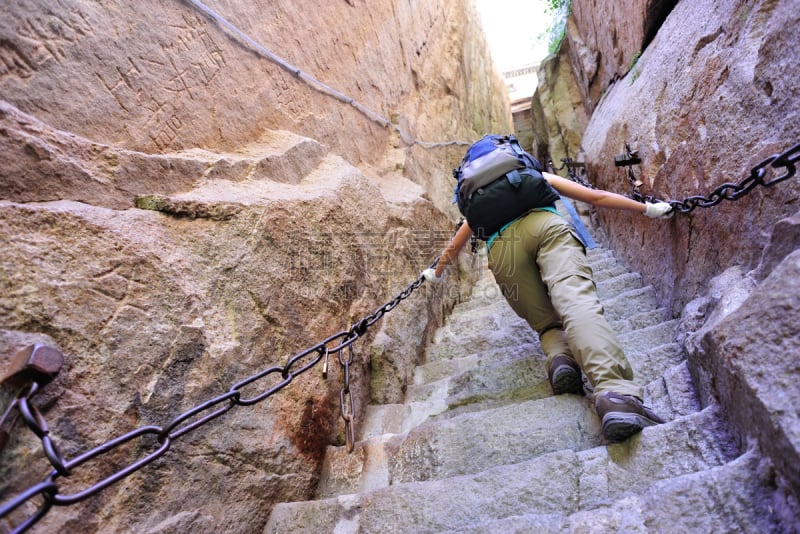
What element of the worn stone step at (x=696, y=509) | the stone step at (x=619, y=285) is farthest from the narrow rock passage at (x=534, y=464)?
the stone step at (x=619, y=285)

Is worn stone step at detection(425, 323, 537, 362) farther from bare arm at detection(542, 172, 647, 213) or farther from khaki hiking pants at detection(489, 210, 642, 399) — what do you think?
bare arm at detection(542, 172, 647, 213)

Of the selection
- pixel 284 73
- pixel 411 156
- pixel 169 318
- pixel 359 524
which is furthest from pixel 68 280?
pixel 411 156

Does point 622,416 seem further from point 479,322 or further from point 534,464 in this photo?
point 479,322


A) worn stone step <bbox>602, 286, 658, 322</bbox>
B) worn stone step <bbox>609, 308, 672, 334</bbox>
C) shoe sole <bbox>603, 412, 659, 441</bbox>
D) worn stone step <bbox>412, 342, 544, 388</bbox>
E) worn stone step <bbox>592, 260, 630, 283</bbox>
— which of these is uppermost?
worn stone step <bbox>592, 260, 630, 283</bbox>

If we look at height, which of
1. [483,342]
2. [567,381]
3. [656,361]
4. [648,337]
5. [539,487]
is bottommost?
[539,487]

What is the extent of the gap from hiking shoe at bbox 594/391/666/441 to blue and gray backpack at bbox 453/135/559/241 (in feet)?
3.54

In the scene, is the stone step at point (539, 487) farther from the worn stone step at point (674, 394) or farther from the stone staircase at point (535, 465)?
the worn stone step at point (674, 394)

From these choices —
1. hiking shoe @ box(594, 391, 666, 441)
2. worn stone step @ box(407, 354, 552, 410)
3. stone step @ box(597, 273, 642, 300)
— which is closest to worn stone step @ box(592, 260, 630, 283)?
stone step @ box(597, 273, 642, 300)

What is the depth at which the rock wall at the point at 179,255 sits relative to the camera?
1474 millimetres

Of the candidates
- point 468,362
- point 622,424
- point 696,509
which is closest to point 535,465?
point 622,424

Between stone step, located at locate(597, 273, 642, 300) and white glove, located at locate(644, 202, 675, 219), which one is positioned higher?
stone step, located at locate(597, 273, 642, 300)

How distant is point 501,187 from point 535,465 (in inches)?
54.1

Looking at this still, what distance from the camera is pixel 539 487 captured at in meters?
1.54

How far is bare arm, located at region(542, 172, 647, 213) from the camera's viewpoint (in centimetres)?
229
